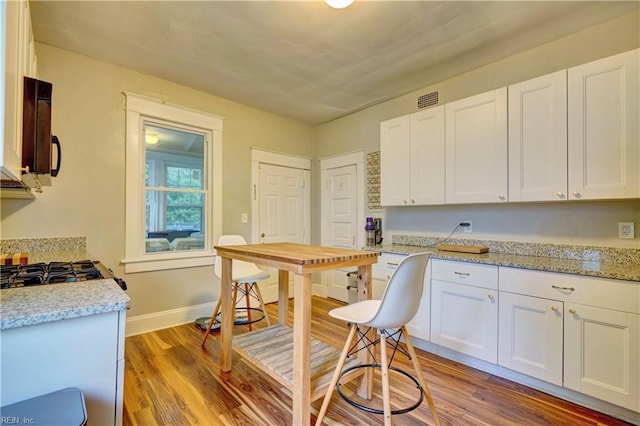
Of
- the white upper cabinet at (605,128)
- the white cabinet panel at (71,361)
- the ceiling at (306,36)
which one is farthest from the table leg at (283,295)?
the white upper cabinet at (605,128)

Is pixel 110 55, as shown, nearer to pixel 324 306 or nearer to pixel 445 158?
pixel 445 158

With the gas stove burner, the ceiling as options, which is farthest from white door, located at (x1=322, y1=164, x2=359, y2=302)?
the gas stove burner

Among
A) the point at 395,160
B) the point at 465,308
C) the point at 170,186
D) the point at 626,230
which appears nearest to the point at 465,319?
the point at 465,308

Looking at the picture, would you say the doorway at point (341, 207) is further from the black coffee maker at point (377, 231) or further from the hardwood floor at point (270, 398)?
the hardwood floor at point (270, 398)

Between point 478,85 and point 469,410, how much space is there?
2.74 meters

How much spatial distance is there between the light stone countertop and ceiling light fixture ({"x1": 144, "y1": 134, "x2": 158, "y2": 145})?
2.27 meters

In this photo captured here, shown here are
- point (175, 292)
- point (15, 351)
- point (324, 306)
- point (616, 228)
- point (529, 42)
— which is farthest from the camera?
point (324, 306)

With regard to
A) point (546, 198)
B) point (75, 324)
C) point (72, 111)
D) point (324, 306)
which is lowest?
point (324, 306)

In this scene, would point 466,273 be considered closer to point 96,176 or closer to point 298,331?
point 298,331

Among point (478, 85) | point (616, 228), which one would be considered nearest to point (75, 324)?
point (616, 228)

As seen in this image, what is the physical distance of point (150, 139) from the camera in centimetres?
312

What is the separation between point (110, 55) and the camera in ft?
8.68

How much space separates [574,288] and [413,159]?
65.7 inches

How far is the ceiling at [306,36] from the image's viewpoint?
2016 mm
